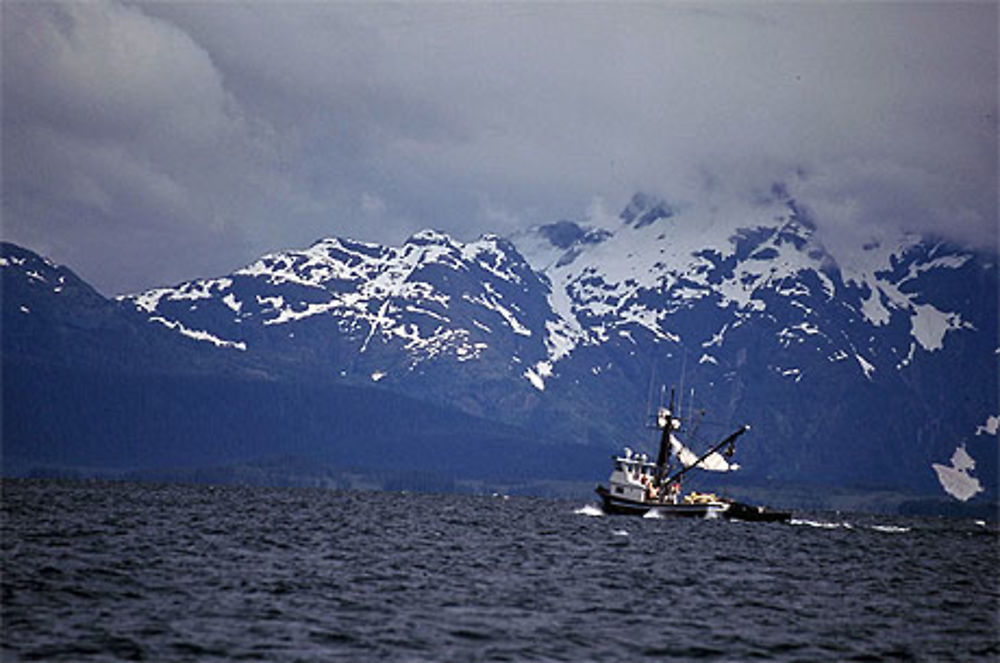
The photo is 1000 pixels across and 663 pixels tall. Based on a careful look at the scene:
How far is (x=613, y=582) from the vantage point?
96.6m

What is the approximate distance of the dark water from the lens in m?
62.5

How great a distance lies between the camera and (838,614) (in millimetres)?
84750

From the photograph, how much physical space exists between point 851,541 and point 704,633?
13189 cm

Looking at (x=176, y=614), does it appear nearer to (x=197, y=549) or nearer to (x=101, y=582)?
(x=101, y=582)

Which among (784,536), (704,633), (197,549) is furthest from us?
(784,536)

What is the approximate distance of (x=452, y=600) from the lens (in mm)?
80188

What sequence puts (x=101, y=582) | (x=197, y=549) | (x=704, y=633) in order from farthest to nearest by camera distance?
(x=197, y=549) → (x=101, y=582) → (x=704, y=633)

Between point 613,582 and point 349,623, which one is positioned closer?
point 349,623

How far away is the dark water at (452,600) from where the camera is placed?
6253 cm

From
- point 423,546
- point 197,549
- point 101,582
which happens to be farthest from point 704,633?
point 423,546

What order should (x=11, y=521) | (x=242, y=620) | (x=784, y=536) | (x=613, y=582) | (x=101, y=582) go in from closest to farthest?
(x=242, y=620), (x=101, y=582), (x=613, y=582), (x=11, y=521), (x=784, y=536)

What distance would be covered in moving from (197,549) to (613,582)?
3601cm

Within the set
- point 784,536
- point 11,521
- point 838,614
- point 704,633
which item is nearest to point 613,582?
point 838,614

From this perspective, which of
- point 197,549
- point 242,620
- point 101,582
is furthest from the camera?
point 197,549
